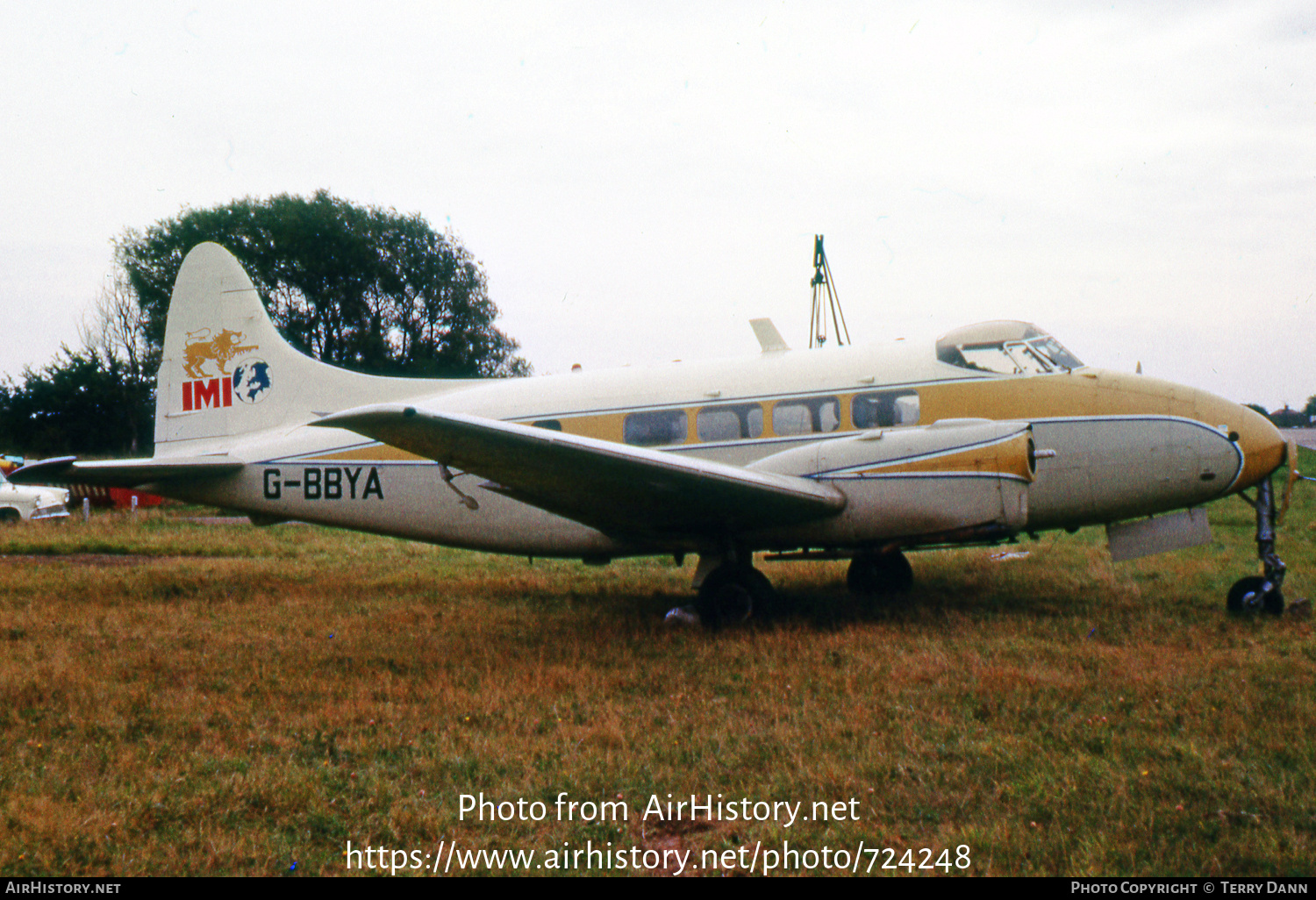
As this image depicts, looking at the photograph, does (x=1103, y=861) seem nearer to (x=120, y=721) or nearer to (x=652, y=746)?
(x=652, y=746)

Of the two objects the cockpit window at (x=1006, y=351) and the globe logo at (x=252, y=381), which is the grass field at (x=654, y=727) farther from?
the globe logo at (x=252, y=381)

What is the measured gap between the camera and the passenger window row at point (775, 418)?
7902mm

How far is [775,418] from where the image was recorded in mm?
8180

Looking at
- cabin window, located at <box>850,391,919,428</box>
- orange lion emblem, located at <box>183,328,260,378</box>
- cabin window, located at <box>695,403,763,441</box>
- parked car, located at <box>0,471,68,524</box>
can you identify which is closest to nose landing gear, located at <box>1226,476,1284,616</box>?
cabin window, located at <box>850,391,919,428</box>

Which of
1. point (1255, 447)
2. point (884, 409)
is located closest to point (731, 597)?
point (884, 409)

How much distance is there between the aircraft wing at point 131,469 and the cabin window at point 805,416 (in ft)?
20.1

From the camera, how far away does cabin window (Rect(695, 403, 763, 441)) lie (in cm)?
824

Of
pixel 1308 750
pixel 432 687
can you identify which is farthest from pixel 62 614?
pixel 1308 750

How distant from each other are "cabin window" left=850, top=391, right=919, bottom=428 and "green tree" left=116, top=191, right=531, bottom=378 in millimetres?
33604

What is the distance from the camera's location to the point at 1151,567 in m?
10.8

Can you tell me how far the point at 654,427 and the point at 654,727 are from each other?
410 centimetres

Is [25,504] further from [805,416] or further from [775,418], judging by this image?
[805,416]

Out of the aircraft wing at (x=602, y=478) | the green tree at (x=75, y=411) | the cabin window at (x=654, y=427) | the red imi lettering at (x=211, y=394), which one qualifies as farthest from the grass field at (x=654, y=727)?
the green tree at (x=75, y=411)

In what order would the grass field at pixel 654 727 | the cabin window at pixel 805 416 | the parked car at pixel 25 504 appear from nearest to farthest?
the grass field at pixel 654 727 < the cabin window at pixel 805 416 < the parked car at pixel 25 504
